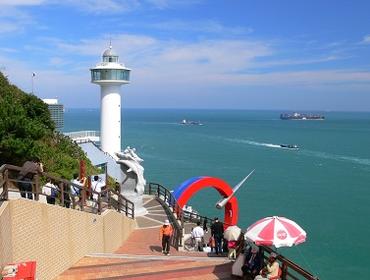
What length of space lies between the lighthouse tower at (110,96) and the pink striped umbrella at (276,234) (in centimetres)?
3320

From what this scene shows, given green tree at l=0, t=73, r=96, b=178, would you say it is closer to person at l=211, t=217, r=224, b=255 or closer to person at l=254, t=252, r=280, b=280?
person at l=211, t=217, r=224, b=255

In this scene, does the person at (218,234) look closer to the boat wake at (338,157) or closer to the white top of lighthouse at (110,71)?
the white top of lighthouse at (110,71)

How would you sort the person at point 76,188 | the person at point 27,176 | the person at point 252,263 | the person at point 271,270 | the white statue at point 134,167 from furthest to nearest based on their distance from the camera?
the white statue at point 134,167, the person at point 76,188, the person at point 27,176, the person at point 252,263, the person at point 271,270

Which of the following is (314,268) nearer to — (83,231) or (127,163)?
(127,163)

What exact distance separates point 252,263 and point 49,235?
4.75m

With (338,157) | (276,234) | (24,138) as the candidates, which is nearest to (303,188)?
(338,157)

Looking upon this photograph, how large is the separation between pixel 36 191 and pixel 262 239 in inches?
205

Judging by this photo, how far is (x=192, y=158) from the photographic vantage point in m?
83.9

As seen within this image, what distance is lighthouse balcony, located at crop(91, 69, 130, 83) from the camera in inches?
1672

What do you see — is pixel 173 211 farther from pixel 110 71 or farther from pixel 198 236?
pixel 110 71

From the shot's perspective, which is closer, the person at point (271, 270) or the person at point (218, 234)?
the person at point (271, 270)

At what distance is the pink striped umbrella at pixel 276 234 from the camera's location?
9523mm

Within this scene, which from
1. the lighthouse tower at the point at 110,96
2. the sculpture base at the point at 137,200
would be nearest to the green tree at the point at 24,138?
the sculpture base at the point at 137,200

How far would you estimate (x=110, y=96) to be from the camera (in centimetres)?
4272
